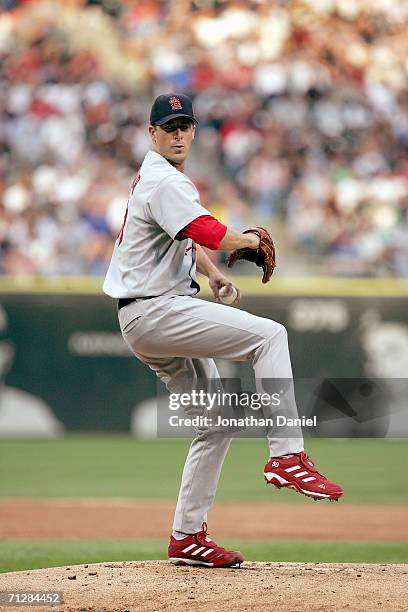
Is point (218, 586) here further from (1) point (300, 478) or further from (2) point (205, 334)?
(2) point (205, 334)

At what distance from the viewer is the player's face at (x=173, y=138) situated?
14.1ft

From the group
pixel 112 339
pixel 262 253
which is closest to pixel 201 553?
pixel 262 253

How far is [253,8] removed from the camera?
1420cm

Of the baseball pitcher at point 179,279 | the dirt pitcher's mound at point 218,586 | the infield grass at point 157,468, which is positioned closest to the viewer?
the dirt pitcher's mound at point 218,586

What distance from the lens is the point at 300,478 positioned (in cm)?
402

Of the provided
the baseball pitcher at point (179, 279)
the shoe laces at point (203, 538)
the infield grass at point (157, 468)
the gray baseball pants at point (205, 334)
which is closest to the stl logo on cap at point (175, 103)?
the baseball pitcher at point (179, 279)

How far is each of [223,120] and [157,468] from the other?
5.01 metres

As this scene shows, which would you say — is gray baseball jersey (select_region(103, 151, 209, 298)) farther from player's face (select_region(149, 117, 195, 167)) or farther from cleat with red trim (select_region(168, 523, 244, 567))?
cleat with red trim (select_region(168, 523, 244, 567))

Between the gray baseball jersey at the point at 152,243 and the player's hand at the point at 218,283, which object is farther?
the player's hand at the point at 218,283

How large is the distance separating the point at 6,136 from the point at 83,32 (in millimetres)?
1942

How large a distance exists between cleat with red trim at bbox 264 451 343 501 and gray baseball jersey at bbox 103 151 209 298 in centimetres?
83

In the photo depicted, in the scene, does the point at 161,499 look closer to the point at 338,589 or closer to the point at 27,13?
the point at 338,589

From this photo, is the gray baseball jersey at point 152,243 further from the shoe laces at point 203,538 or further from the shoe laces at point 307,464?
the shoe laces at point 203,538

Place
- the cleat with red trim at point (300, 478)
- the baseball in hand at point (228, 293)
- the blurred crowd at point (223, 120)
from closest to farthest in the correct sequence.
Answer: the cleat with red trim at point (300, 478) → the baseball in hand at point (228, 293) → the blurred crowd at point (223, 120)
